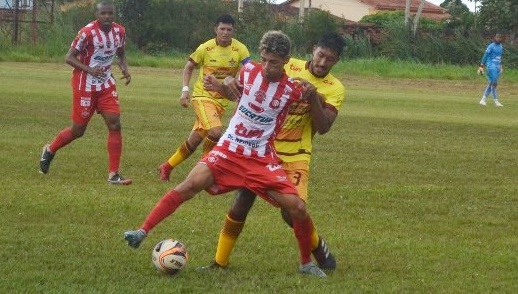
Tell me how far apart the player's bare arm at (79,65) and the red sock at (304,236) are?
519 centimetres

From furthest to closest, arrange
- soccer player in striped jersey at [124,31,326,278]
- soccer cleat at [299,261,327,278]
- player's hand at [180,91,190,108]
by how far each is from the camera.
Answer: player's hand at [180,91,190,108] < soccer cleat at [299,261,327,278] < soccer player in striped jersey at [124,31,326,278]

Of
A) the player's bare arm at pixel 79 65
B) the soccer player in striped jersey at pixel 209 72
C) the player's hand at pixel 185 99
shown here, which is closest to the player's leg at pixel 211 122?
the soccer player in striped jersey at pixel 209 72

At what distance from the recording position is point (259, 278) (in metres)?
7.59

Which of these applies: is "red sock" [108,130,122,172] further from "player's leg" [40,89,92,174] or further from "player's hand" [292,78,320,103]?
"player's hand" [292,78,320,103]

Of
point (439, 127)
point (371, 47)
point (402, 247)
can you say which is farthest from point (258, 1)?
point (402, 247)

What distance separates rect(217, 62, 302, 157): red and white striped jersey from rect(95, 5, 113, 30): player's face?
4.99 m

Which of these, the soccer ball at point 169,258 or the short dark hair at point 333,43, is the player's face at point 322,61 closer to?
the short dark hair at point 333,43

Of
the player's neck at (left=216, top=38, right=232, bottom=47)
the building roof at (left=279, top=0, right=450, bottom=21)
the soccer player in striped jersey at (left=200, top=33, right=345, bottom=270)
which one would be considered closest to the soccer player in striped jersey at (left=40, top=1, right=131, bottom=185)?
the player's neck at (left=216, top=38, right=232, bottom=47)

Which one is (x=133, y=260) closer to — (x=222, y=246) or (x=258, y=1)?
(x=222, y=246)

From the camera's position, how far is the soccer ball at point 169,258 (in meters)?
7.42

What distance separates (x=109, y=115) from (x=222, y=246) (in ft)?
16.0

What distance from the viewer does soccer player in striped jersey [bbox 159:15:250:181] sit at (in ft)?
41.8

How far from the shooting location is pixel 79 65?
12.2 metres

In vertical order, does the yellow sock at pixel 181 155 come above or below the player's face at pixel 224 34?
below
